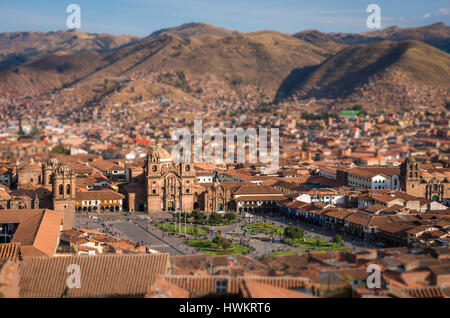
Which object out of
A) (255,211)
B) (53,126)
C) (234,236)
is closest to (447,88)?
(53,126)

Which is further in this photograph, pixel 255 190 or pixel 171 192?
pixel 255 190

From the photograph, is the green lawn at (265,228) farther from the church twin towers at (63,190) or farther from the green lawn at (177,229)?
the church twin towers at (63,190)

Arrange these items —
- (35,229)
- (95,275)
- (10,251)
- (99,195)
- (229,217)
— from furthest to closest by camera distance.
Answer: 1. (99,195)
2. (229,217)
3. (35,229)
4. (10,251)
5. (95,275)

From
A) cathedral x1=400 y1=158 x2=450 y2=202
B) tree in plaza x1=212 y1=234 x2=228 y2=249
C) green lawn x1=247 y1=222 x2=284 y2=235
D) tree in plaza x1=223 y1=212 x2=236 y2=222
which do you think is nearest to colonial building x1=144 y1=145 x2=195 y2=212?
tree in plaza x1=223 y1=212 x2=236 y2=222

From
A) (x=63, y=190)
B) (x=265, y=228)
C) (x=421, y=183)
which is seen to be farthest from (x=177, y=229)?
(x=421, y=183)

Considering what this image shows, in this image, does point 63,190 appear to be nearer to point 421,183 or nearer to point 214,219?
point 214,219

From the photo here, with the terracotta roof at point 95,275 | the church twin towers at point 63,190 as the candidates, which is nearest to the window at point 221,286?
the terracotta roof at point 95,275
